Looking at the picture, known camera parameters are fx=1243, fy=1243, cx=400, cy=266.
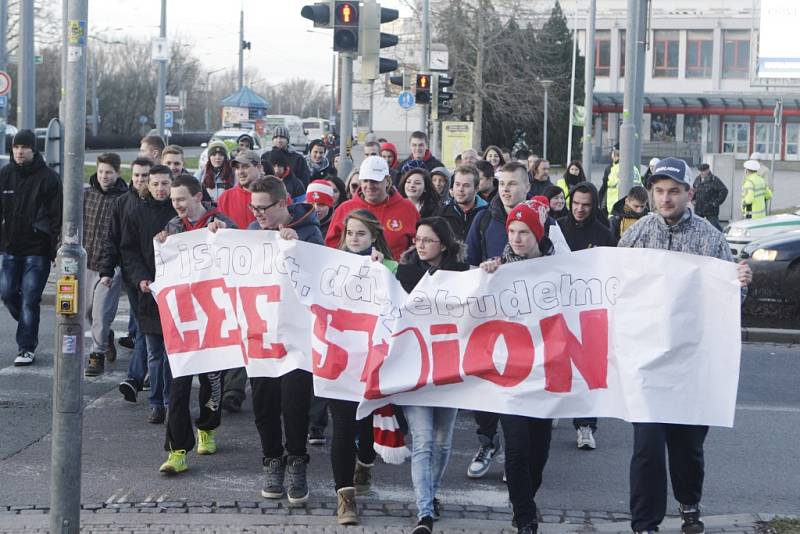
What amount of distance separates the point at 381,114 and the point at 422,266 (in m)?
72.0

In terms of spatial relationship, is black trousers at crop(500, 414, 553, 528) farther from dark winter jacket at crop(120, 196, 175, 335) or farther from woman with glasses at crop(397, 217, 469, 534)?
dark winter jacket at crop(120, 196, 175, 335)

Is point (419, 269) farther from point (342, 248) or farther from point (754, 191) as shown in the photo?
point (754, 191)

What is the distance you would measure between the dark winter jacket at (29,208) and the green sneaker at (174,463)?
12.9 ft

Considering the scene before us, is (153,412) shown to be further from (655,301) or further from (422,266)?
(655,301)

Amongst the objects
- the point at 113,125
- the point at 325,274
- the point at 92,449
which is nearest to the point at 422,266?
the point at 325,274

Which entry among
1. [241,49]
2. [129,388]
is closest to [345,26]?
[129,388]

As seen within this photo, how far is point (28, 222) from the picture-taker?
10703mm

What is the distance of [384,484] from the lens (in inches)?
289

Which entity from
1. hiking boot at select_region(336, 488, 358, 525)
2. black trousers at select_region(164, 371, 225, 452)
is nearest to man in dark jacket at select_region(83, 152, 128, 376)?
black trousers at select_region(164, 371, 225, 452)

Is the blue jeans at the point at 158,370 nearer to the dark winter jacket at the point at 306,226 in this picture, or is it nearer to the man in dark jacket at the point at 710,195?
the dark winter jacket at the point at 306,226

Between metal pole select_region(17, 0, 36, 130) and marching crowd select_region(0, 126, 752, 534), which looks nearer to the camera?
marching crowd select_region(0, 126, 752, 534)

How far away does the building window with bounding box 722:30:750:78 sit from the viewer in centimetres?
8788

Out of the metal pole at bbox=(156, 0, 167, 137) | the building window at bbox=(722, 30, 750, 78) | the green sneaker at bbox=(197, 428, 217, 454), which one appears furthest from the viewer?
the building window at bbox=(722, 30, 750, 78)

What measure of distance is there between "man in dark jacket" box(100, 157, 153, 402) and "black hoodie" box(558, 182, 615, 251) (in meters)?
3.03
